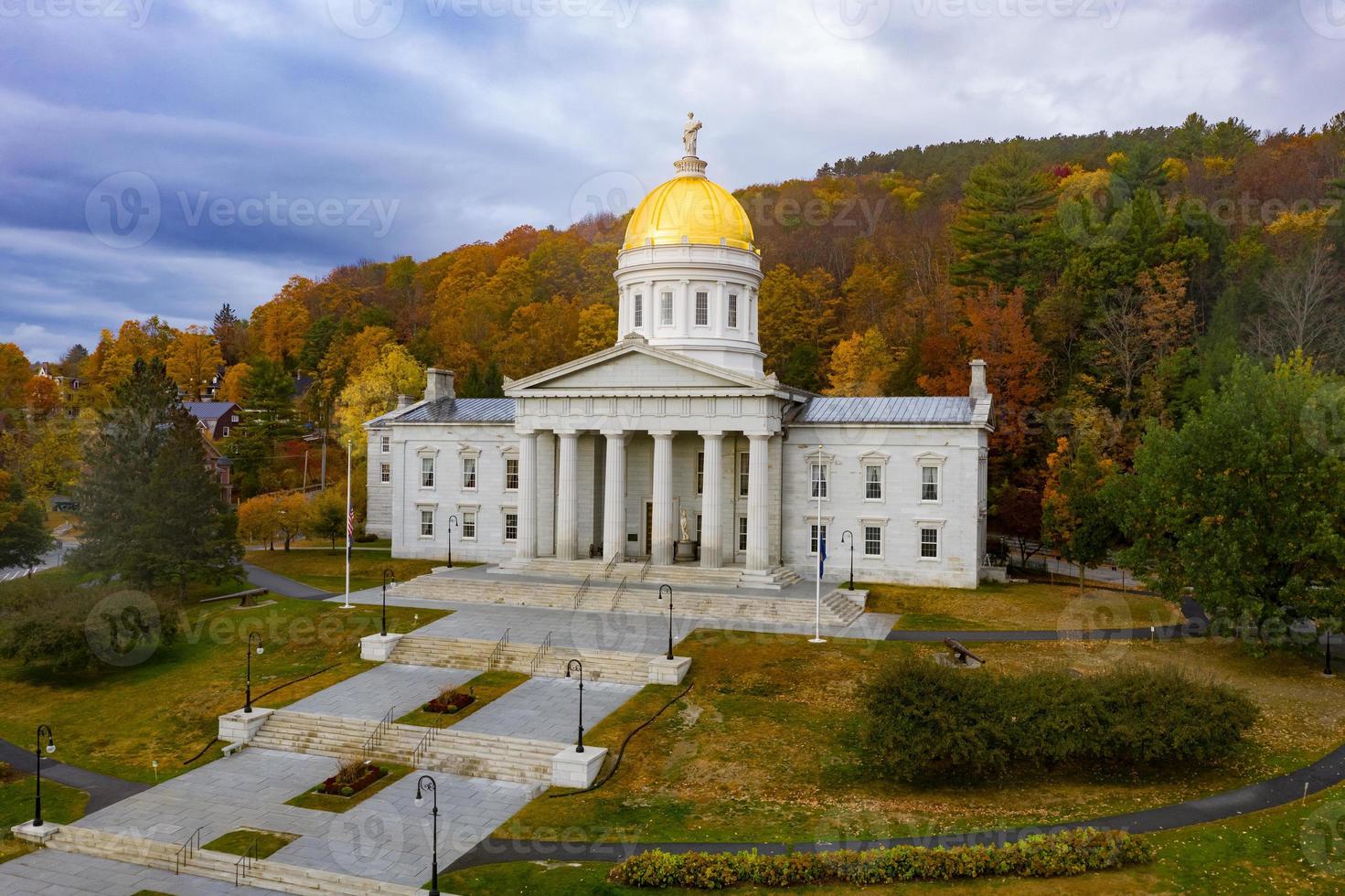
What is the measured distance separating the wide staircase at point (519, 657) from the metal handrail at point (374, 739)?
6489mm

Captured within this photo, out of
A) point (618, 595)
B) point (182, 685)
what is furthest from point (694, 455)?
point (182, 685)

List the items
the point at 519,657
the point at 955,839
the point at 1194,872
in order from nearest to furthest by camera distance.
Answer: the point at 1194,872, the point at 955,839, the point at 519,657

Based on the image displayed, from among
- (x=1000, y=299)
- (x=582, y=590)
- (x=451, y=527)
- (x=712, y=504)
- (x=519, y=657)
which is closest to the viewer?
(x=519, y=657)

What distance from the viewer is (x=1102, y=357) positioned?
64.4m

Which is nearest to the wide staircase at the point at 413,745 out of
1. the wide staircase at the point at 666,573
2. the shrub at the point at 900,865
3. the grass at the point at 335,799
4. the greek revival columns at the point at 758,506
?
the grass at the point at 335,799

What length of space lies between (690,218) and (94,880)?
43218 millimetres

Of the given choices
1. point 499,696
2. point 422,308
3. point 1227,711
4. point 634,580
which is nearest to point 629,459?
point 634,580

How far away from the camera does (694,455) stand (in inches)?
2143

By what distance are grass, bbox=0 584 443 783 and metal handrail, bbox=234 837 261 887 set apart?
26.5 feet

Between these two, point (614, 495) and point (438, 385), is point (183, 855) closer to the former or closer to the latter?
point (614, 495)

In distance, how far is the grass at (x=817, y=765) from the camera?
24.1 metres

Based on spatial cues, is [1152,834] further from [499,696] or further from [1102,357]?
[1102,357]

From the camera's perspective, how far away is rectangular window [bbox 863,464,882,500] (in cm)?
5081

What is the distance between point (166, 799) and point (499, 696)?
1103 centimetres
